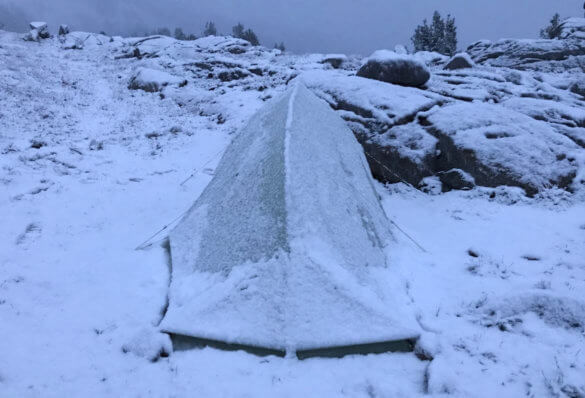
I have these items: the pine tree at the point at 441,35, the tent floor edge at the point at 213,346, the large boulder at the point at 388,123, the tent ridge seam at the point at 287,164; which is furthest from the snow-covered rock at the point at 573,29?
the tent floor edge at the point at 213,346

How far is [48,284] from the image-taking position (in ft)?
23.8

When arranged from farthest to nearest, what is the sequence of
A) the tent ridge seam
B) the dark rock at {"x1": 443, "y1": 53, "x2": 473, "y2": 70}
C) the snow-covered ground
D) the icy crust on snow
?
the dark rock at {"x1": 443, "y1": 53, "x2": 473, "y2": 70} < the icy crust on snow < the tent ridge seam < the snow-covered ground

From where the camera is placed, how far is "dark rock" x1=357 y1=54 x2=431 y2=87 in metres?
16.3

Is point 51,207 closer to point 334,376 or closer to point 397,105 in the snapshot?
point 334,376

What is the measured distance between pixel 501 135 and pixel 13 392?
13.6m

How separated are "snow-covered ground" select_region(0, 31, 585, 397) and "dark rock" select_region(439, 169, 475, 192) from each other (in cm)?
27

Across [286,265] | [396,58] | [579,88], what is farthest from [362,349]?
[579,88]

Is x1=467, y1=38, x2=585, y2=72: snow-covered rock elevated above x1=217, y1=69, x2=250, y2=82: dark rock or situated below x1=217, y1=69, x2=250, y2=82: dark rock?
above

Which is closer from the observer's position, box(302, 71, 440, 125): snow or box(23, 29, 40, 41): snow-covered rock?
box(302, 71, 440, 125): snow

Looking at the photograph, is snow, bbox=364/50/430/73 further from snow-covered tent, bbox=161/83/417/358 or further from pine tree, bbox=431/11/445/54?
pine tree, bbox=431/11/445/54

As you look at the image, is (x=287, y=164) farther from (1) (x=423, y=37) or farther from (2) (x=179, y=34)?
(2) (x=179, y=34)

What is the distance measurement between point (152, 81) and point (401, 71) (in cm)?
1908

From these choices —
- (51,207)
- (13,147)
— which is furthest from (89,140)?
(51,207)

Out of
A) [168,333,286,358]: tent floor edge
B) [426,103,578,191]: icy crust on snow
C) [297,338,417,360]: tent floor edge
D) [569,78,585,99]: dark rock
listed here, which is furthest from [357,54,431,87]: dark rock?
[168,333,286,358]: tent floor edge
